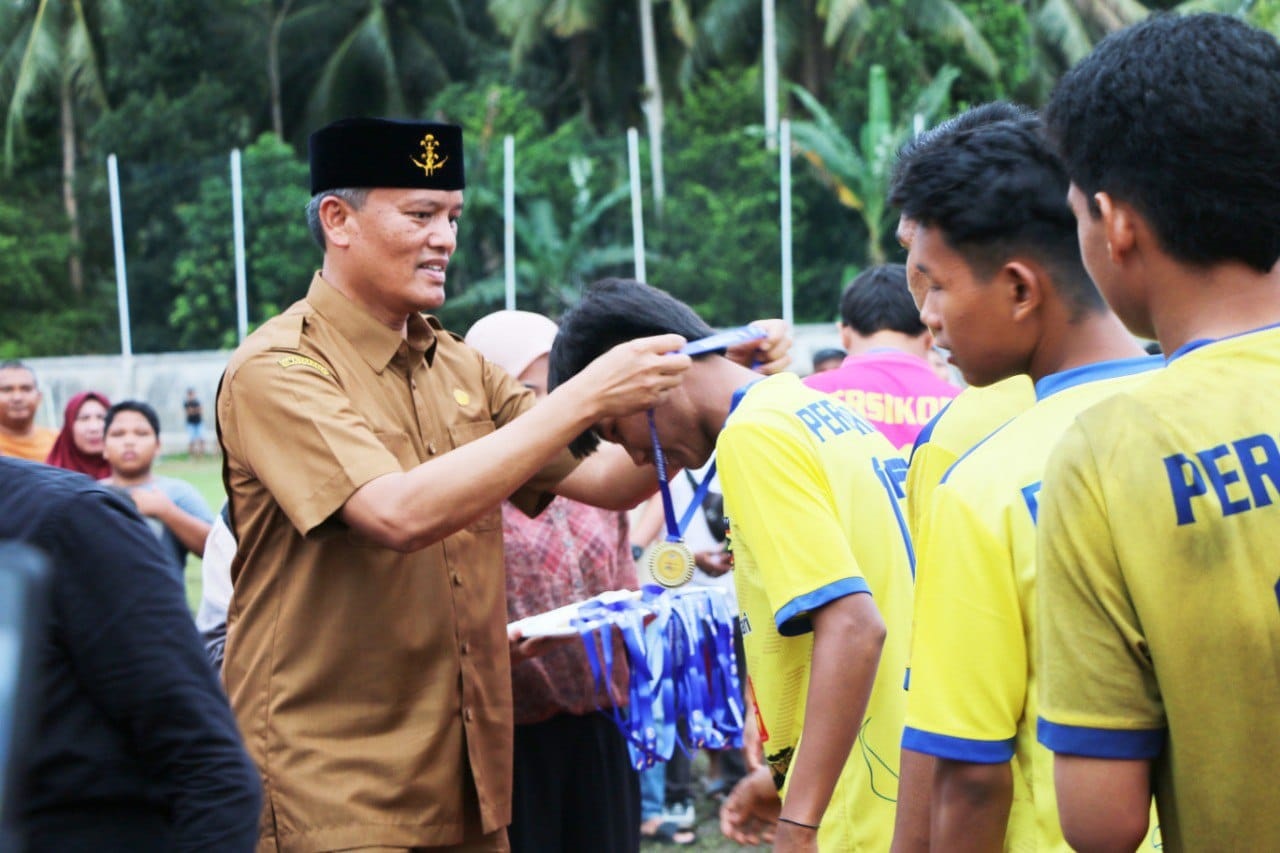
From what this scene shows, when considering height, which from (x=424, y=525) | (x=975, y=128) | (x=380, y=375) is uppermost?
(x=975, y=128)

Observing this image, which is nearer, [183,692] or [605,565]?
[183,692]

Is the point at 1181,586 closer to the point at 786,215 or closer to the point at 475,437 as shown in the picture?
the point at 475,437

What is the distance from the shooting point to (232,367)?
313 cm

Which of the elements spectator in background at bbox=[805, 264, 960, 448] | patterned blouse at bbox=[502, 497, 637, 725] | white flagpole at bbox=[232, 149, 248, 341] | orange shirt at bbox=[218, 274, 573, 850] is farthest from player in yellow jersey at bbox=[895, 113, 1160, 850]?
white flagpole at bbox=[232, 149, 248, 341]

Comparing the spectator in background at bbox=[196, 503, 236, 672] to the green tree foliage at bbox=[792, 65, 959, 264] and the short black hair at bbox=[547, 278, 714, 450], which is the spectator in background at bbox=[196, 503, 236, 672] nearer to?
the short black hair at bbox=[547, 278, 714, 450]

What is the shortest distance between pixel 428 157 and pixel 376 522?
0.94 metres

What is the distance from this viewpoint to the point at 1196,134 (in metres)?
1.60

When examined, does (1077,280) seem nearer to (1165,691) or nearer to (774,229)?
(1165,691)

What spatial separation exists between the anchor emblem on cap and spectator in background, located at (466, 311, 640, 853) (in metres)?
1.06

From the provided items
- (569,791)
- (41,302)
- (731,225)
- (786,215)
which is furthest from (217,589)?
(41,302)

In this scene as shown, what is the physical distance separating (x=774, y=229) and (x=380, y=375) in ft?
108

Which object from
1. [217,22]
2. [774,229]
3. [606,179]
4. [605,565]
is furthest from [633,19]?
[605,565]

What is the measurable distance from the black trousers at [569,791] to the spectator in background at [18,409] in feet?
16.0

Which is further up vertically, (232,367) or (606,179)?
(606,179)
